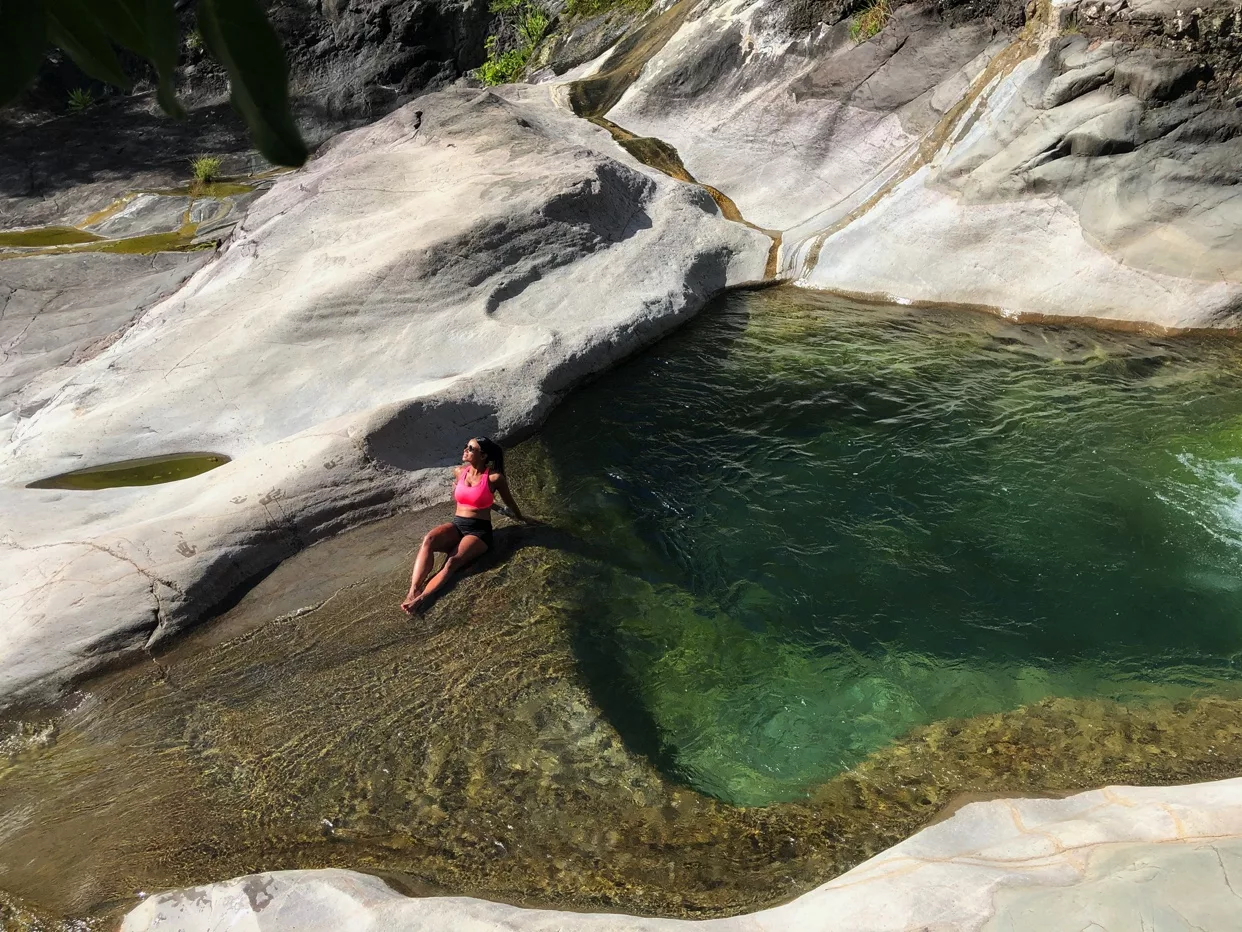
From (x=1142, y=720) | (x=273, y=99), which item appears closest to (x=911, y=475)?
(x=1142, y=720)

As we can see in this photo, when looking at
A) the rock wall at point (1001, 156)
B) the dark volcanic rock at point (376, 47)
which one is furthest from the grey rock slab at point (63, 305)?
the dark volcanic rock at point (376, 47)

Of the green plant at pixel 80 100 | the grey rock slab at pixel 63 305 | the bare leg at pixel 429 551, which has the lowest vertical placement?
the bare leg at pixel 429 551

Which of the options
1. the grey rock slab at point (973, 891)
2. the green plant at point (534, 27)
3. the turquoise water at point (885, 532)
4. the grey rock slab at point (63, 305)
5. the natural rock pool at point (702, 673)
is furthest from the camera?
the green plant at point (534, 27)

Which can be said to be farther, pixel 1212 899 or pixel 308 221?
pixel 308 221

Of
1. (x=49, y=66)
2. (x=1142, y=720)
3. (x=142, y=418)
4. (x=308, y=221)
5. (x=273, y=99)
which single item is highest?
(x=49, y=66)

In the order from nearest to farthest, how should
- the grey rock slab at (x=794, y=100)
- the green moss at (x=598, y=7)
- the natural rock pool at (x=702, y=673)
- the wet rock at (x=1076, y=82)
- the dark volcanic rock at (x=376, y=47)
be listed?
the natural rock pool at (x=702, y=673) → the wet rock at (x=1076, y=82) → the grey rock slab at (x=794, y=100) → the green moss at (x=598, y=7) → the dark volcanic rock at (x=376, y=47)

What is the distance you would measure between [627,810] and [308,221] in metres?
8.24

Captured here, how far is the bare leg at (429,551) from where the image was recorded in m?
6.60

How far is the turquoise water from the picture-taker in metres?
5.86

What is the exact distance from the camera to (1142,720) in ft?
18.2

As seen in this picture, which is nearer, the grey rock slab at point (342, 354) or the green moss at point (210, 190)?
the grey rock slab at point (342, 354)

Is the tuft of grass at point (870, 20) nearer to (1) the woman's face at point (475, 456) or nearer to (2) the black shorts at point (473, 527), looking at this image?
(1) the woman's face at point (475, 456)

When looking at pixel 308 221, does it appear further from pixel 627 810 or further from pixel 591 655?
pixel 627 810

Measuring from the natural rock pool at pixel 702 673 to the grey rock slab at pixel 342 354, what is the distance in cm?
38
